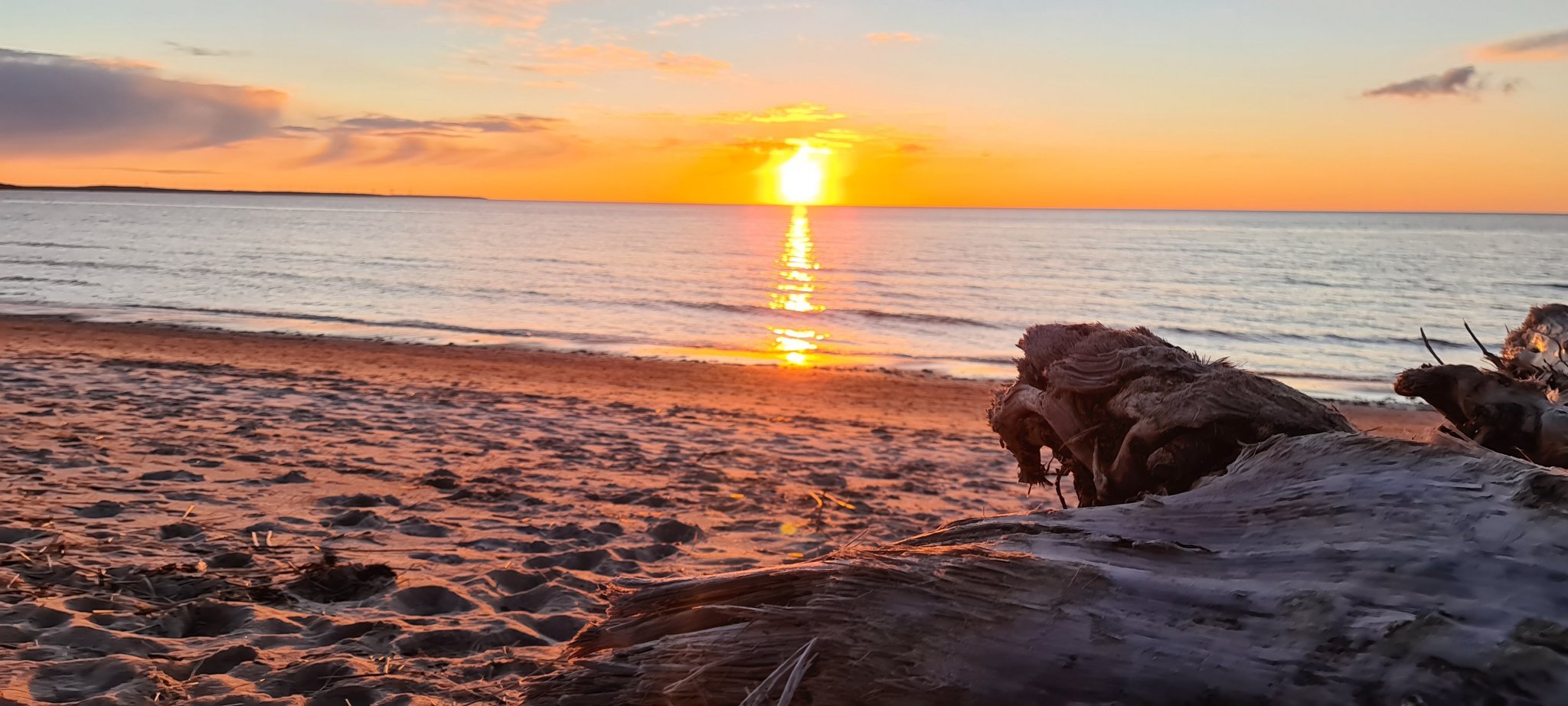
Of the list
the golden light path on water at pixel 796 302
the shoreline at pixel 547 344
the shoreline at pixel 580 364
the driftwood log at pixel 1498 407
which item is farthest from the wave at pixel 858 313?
the driftwood log at pixel 1498 407

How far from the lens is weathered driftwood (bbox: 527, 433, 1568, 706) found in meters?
1.63

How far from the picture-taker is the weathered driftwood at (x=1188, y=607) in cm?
163

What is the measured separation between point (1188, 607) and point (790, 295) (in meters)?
28.5

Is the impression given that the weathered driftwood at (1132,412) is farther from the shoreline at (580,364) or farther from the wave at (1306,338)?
the wave at (1306,338)

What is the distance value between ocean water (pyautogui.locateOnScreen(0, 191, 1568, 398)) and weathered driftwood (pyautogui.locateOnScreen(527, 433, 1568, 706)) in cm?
876

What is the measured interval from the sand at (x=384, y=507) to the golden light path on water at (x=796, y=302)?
18.5ft

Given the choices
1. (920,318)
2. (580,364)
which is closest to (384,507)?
(580,364)

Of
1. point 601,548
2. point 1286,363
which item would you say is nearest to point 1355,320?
point 1286,363

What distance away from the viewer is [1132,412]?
2973mm

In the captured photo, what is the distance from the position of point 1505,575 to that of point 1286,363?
19.2 metres

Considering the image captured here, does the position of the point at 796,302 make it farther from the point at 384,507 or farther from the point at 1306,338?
the point at 384,507

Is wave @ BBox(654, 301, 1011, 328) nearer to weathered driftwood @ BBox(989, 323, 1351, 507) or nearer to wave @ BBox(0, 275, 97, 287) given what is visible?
wave @ BBox(0, 275, 97, 287)

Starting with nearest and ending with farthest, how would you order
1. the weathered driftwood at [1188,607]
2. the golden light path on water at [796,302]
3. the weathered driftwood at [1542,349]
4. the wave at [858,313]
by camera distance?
the weathered driftwood at [1188,607]
the weathered driftwood at [1542,349]
the golden light path on water at [796,302]
the wave at [858,313]

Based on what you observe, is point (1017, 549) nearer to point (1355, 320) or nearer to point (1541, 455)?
point (1541, 455)
